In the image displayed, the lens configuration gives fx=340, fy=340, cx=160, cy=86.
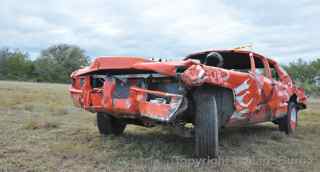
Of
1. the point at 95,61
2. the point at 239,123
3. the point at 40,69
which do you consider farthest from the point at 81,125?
the point at 40,69

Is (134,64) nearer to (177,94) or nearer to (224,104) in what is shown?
(177,94)

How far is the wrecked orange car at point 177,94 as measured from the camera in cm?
379

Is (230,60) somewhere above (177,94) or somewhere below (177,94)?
above

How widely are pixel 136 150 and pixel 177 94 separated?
1121 millimetres

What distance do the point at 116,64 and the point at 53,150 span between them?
1469mm

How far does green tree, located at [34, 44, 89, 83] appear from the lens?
61.9m

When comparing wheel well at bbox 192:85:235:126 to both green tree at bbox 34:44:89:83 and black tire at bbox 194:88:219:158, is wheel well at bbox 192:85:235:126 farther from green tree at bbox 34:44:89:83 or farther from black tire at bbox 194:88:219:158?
green tree at bbox 34:44:89:83

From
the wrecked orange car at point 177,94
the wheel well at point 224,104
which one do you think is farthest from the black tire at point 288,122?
the wheel well at point 224,104

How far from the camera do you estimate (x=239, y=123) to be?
4.95 meters

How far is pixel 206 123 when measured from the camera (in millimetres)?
3900

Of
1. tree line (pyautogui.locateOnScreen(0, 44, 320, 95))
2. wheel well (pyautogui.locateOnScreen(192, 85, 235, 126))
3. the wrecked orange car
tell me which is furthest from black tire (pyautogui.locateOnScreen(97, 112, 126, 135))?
tree line (pyautogui.locateOnScreen(0, 44, 320, 95))

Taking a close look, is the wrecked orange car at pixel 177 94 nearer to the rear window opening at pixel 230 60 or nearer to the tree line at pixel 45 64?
the rear window opening at pixel 230 60

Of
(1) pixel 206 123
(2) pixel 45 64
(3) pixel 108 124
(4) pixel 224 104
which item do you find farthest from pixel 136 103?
(2) pixel 45 64

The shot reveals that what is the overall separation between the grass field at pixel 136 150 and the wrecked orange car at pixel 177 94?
0.40 m
